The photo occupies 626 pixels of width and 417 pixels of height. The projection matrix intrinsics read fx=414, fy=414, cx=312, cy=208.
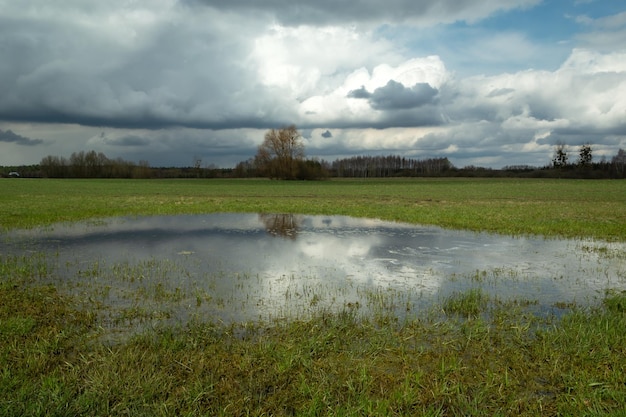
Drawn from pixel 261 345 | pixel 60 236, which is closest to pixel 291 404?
pixel 261 345

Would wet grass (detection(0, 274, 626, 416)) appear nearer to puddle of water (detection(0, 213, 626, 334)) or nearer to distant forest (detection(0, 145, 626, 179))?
puddle of water (detection(0, 213, 626, 334))

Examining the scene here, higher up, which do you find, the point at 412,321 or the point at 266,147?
the point at 266,147

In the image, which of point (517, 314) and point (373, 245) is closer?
point (517, 314)

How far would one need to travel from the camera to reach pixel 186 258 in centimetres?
1345

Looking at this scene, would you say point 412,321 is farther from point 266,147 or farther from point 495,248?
point 266,147

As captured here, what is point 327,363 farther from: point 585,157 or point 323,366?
point 585,157

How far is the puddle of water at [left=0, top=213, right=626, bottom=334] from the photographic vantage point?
8891 millimetres

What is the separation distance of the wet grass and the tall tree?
316ft

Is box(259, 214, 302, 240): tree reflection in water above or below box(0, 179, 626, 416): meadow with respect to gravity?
above

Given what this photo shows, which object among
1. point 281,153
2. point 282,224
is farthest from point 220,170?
point 282,224

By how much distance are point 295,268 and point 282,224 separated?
10672mm

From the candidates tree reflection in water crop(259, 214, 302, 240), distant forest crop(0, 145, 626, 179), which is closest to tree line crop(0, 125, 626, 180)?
distant forest crop(0, 145, 626, 179)

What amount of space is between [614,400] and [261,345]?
4.76 metres

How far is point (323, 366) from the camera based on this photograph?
19.4 ft
